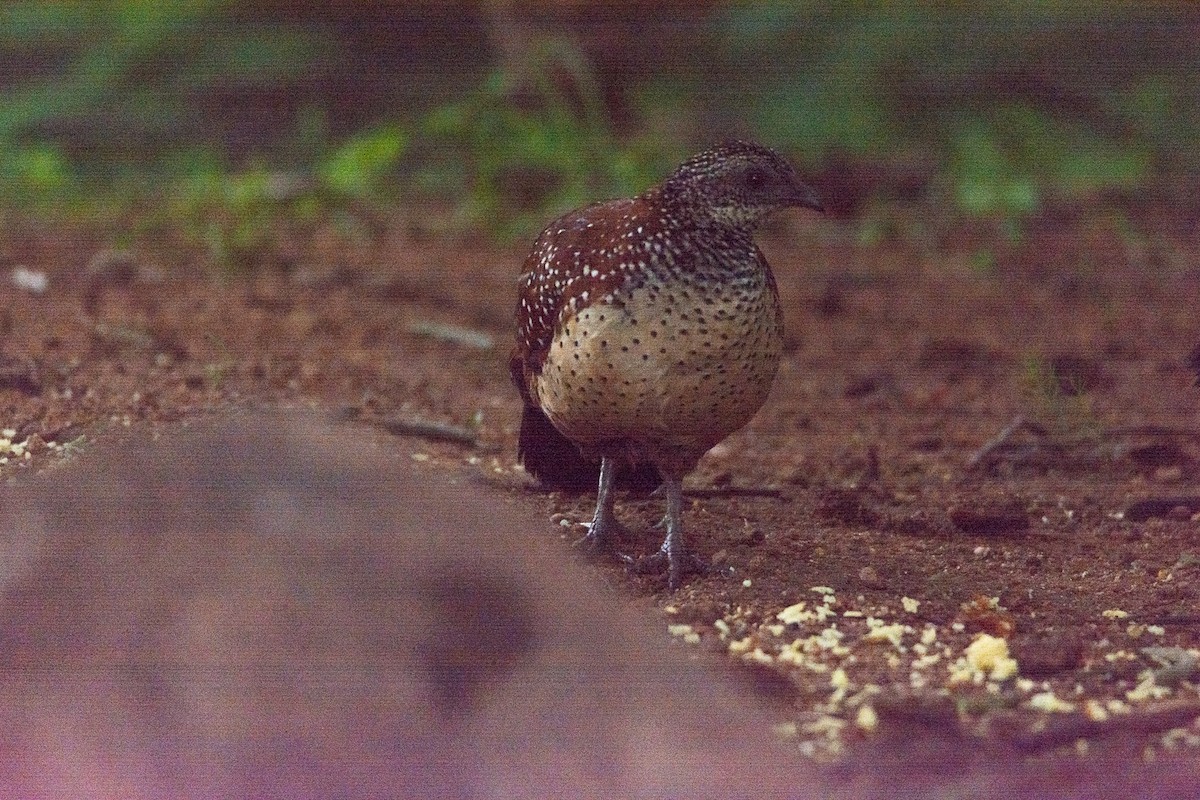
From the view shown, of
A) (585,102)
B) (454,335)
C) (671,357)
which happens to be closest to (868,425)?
(454,335)

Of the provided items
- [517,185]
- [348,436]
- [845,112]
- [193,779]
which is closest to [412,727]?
[193,779]

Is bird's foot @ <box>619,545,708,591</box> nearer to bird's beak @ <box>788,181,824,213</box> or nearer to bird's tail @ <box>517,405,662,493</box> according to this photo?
bird's tail @ <box>517,405,662,493</box>

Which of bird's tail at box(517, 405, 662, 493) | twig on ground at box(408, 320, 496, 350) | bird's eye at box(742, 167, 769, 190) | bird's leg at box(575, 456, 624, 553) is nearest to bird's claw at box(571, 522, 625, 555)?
bird's leg at box(575, 456, 624, 553)

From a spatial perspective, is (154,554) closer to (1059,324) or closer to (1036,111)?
(1059,324)

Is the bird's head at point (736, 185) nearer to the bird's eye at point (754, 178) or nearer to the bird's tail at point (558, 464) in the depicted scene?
the bird's eye at point (754, 178)

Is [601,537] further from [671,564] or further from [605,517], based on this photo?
[671,564]
